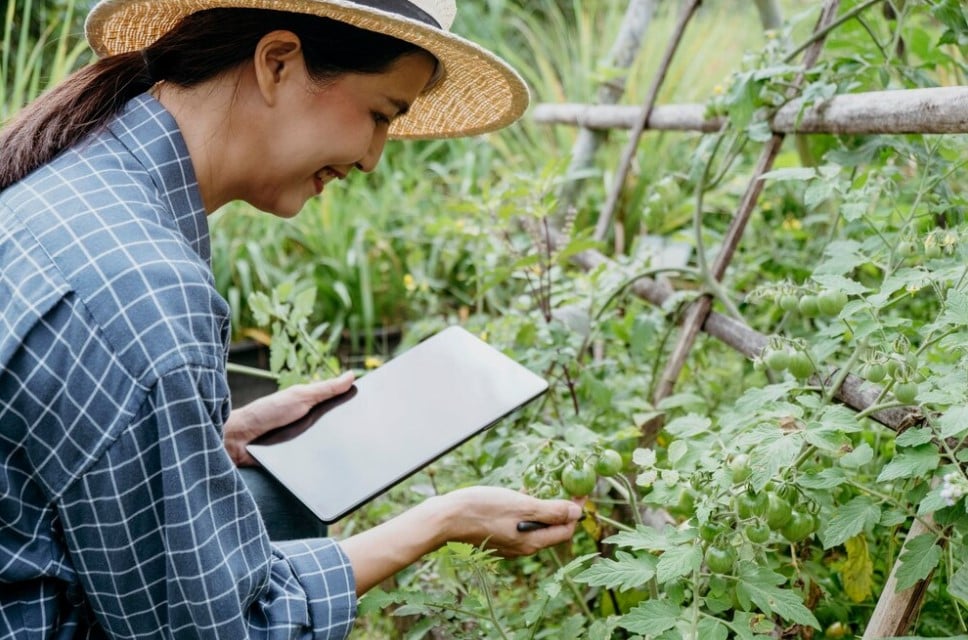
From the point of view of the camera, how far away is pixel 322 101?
1412mm

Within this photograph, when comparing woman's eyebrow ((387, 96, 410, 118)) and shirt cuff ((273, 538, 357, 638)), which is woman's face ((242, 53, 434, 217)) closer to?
woman's eyebrow ((387, 96, 410, 118))

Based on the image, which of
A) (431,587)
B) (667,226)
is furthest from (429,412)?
(667,226)

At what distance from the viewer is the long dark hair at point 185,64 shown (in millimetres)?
1369

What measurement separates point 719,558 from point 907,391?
34 centimetres

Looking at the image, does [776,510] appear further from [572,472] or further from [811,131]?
[811,131]

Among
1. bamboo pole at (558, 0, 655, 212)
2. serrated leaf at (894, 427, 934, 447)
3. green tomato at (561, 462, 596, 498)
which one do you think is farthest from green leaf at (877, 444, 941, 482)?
bamboo pole at (558, 0, 655, 212)

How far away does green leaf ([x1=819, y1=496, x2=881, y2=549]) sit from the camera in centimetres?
135

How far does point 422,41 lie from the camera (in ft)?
4.67

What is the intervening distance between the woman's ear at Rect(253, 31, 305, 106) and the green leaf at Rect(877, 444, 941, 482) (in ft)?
3.22

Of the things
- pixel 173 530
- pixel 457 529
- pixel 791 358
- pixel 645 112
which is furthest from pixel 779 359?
pixel 645 112

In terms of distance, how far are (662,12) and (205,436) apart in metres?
4.96

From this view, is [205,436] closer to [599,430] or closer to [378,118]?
[378,118]

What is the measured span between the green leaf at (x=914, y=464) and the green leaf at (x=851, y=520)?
100mm

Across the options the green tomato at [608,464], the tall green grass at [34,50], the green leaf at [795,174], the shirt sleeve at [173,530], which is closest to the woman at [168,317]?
the shirt sleeve at [173,530]
